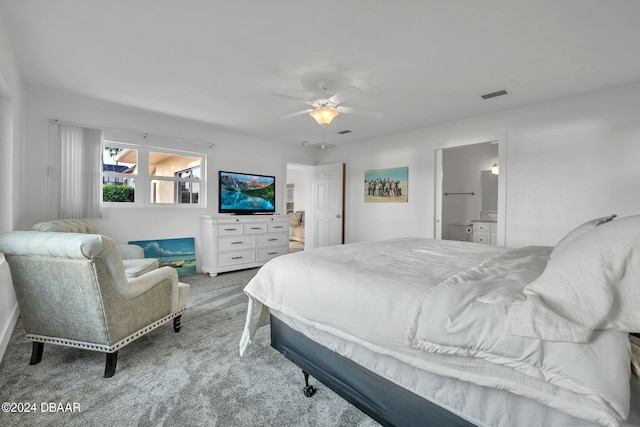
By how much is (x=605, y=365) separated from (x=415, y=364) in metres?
0.55

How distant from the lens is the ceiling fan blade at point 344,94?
2697mm

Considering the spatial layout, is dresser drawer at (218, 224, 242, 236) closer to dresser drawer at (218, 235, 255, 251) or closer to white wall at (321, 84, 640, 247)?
dresser drawer at (218, 235, 255, 251)

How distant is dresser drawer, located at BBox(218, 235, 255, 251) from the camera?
4465mm

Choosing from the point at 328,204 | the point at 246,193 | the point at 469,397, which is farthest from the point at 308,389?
the point at 328,204

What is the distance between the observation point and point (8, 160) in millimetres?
2518

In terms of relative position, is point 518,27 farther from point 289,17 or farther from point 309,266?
point 309,266

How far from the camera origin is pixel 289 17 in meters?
2.02

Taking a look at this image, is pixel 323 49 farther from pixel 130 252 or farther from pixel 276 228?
pixel 276 228

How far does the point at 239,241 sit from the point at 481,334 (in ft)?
13.7

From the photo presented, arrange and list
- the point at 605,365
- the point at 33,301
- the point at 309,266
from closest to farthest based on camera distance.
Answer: the point at 605,365 < the point at 309,266 < the point at 33,301

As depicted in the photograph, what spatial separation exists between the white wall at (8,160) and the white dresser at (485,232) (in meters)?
5.85

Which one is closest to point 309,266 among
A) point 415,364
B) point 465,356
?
point 415,364

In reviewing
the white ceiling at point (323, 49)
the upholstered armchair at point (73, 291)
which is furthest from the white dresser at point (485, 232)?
the upholstered armchair at point (73, 291)

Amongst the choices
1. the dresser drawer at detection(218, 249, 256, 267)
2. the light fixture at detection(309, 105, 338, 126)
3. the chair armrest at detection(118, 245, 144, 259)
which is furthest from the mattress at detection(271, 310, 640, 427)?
the dresser drawer at detection(218, 249, 256, 267)
